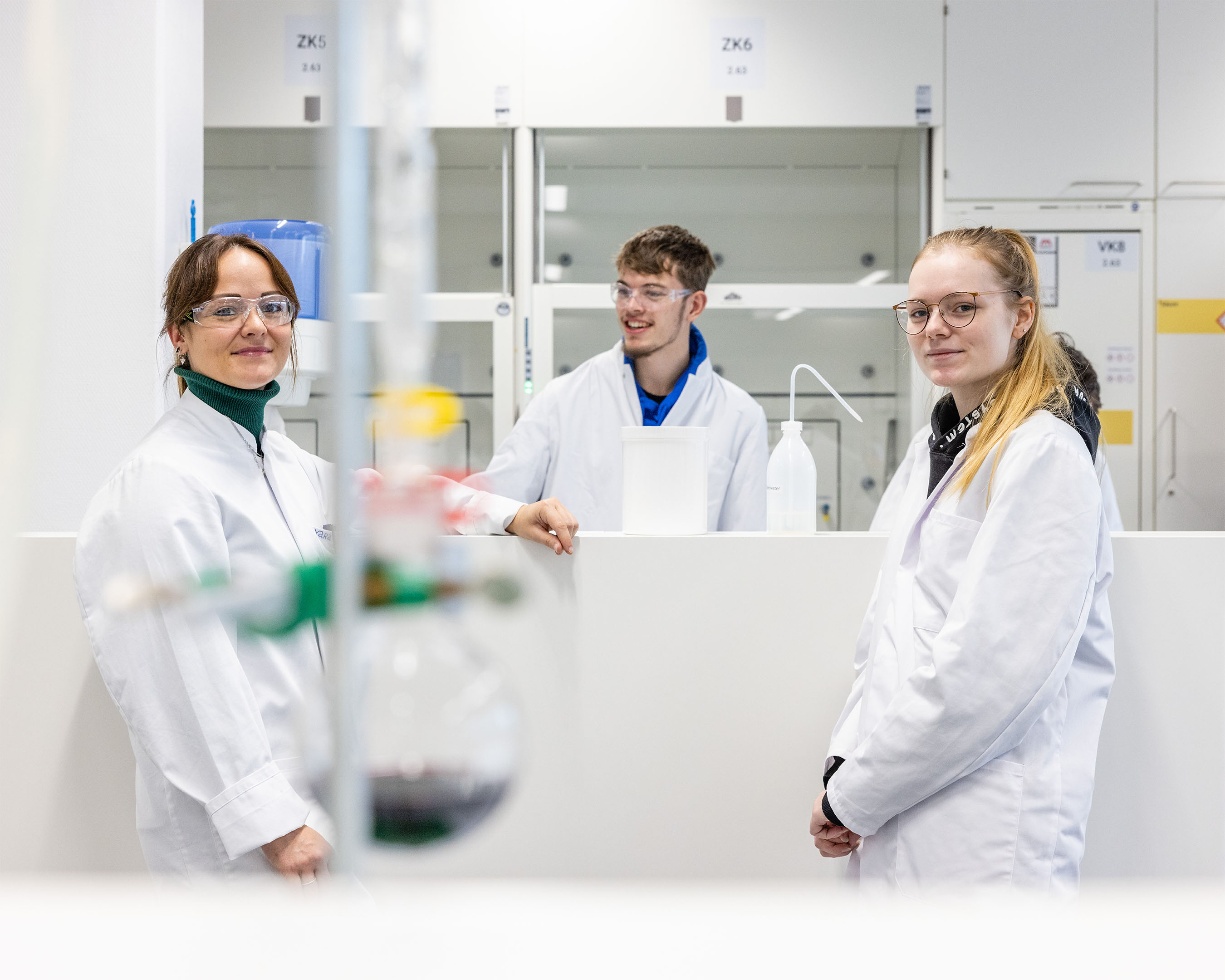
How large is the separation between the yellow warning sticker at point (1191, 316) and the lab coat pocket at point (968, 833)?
234 cm

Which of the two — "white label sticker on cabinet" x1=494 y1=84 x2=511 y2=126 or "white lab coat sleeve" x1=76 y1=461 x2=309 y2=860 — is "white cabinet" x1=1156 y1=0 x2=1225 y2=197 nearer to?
"white label sticker on cabinet" x1=494 y1=84 x2=511 y2=126

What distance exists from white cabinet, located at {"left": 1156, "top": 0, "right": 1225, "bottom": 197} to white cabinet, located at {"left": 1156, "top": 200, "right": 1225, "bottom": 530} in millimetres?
79

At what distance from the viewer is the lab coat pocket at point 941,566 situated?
1032 millimetres

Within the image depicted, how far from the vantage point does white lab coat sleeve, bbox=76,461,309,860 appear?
37.4 inches

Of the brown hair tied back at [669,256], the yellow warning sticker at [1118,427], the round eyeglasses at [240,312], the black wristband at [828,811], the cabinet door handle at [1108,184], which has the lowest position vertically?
the black wristband at [828,811]

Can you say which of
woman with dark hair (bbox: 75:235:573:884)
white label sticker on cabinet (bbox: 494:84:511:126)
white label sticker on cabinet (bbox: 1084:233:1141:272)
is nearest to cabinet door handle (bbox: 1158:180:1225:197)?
white label sticker on cabinet (bbox: 1084:233:1141:272)

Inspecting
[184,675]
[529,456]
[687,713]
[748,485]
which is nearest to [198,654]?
[184,675]

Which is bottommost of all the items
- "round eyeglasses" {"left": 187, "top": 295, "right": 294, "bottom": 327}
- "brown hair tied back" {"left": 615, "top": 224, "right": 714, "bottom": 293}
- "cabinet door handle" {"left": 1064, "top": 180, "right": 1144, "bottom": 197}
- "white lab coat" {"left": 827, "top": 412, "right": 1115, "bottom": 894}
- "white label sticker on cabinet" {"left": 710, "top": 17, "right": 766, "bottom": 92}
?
"white lab coat" {"left": 827, "top": 412, "right": 1115, "bottom": 894}

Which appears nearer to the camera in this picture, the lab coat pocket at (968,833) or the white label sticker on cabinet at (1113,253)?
A: the lab coat pocket at (968,833)

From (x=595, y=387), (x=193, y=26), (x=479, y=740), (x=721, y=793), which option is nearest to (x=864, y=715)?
(x=721, y=793)

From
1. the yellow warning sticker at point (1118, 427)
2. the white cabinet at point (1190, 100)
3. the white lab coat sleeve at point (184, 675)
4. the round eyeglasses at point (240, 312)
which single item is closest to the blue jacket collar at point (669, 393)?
the round eyeglasses at point (240, 312)

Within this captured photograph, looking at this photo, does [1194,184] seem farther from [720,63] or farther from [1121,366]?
[720,63]

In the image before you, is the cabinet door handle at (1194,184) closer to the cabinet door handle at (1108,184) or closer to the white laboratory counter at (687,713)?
the cabinet door handle at (1108,184)

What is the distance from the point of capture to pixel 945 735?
0.97 m
